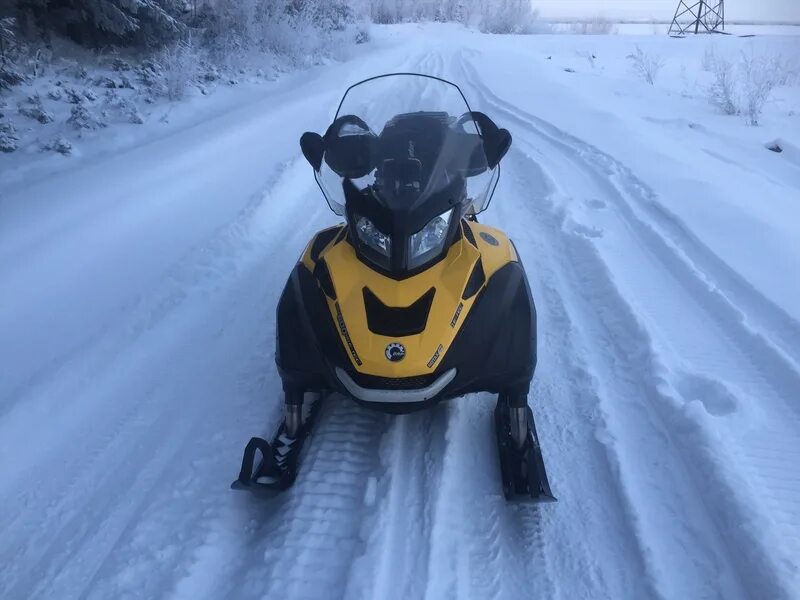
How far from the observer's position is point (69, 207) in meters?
4.64

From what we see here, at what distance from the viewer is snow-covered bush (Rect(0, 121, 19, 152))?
18.6 feet

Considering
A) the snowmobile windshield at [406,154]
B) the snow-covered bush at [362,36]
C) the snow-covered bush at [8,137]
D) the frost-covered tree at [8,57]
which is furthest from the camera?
the snow-covered bush at [362,36]

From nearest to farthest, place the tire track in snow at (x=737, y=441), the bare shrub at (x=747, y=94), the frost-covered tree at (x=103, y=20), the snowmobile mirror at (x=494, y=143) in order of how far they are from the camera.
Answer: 1. the tire track in snow at (x=737, y=441)
2. the snowmobile mirror at (x=494, y=143)
3. the frost-covered tree at (x=103, y=20)
4. the bare shrub at (x=747, y=94)

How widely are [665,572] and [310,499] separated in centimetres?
128

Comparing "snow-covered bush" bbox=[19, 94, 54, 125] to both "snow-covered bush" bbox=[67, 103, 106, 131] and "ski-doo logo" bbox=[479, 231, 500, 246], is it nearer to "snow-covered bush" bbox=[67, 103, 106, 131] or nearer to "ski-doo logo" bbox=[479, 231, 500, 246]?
"snow-covered bush" bbox=[67, 103, 106, 131]

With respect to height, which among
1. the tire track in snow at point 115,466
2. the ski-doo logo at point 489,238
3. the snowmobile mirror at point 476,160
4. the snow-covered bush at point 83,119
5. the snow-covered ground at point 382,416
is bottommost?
the tire track in snow at point 115,466

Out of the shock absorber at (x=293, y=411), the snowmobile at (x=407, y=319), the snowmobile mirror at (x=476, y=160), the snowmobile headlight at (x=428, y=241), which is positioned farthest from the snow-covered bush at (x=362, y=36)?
the shock absorber at (x=293, y=411)

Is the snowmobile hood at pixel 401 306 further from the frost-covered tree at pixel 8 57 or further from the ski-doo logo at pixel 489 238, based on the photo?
the frost-covered tree at pixel 8 57

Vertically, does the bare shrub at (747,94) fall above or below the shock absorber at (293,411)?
above

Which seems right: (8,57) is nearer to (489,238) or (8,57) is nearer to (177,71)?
(177,71)

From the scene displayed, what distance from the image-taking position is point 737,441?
246cm

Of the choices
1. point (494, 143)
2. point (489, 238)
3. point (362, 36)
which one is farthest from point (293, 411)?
point (362, 36)

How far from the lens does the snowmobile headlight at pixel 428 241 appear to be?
2328 mm

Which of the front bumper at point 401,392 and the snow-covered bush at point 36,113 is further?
the snow-covered bush at point 36,113
